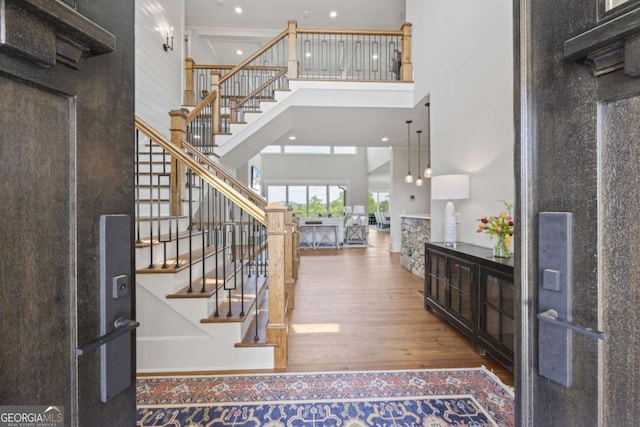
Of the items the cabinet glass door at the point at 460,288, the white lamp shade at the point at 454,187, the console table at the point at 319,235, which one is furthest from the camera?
the console table at the point at 319,235

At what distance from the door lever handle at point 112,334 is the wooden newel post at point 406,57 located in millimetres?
5316

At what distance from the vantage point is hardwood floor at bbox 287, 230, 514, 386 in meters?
2.26

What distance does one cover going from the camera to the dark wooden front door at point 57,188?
0.46 m

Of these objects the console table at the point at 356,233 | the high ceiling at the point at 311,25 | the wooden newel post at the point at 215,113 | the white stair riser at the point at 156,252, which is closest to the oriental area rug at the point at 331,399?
the white stair riser at the point at 156,252

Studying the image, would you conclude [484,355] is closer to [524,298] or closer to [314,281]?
[524,298]

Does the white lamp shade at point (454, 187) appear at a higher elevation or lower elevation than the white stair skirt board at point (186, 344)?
higher

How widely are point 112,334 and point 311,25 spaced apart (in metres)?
8.13

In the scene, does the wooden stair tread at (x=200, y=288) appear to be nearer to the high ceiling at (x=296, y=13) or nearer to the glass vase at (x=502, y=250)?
the glass vase at (x=502, y=250)

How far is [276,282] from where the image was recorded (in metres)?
2.19

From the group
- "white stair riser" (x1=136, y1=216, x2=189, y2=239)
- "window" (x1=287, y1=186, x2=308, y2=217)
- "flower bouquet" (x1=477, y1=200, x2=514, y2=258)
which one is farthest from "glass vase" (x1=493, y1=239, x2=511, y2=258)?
"window" (x1=287, y1=186, x2=308, y2=217)

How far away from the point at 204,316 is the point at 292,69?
4.25 metres

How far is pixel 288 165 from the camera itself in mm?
13242

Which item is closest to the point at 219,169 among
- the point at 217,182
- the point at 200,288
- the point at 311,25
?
the point at 217,182

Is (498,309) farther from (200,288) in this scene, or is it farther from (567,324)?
(200,288)
